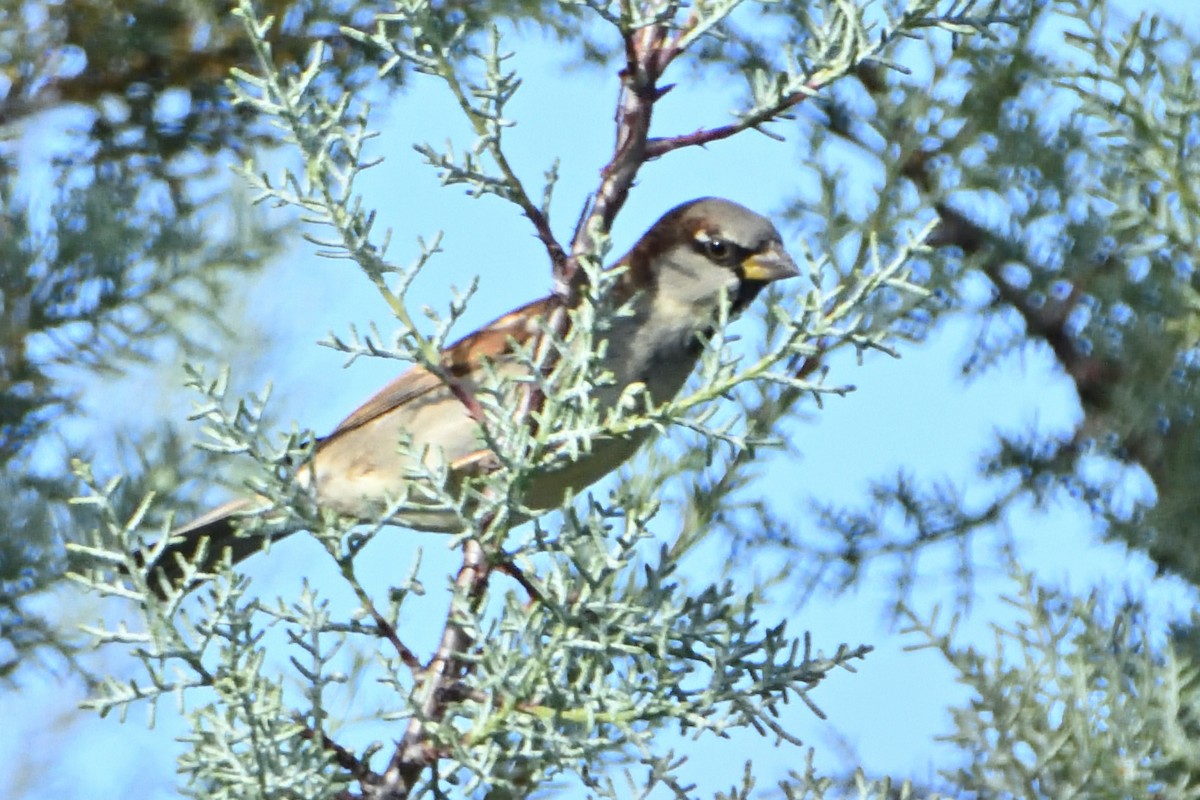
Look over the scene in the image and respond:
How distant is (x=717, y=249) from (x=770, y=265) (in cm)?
17

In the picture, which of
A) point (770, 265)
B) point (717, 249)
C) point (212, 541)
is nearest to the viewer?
point (770, 265)

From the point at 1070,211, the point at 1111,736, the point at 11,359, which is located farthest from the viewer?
the point at 11,359

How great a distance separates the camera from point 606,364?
3.41 meters

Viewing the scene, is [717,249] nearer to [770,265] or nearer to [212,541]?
[770,265]

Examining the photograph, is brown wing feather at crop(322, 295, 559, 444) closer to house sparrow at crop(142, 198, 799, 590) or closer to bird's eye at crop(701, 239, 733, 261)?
house sparrow at crop(142, 198, 799, 590)

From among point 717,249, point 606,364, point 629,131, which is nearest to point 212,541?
point 606,364

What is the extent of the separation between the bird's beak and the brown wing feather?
1.47 feet

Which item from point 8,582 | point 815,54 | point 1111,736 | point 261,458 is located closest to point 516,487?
point 261,458

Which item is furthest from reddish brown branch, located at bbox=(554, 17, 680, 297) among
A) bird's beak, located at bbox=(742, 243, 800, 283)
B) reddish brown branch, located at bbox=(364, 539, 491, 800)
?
bird's beak, located at bbox=(742, 243, 800, 283)

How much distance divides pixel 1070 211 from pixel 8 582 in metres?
2.19

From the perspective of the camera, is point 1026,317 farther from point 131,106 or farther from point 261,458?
point 131,106

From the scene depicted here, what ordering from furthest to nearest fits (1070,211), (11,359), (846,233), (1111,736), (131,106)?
(131,106), (11,359), (1070,211), (846,233), (1111,736)

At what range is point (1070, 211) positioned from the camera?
316 cm

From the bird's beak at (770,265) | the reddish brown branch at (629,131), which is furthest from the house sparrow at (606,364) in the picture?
the reddish brown branch at (629,131)
